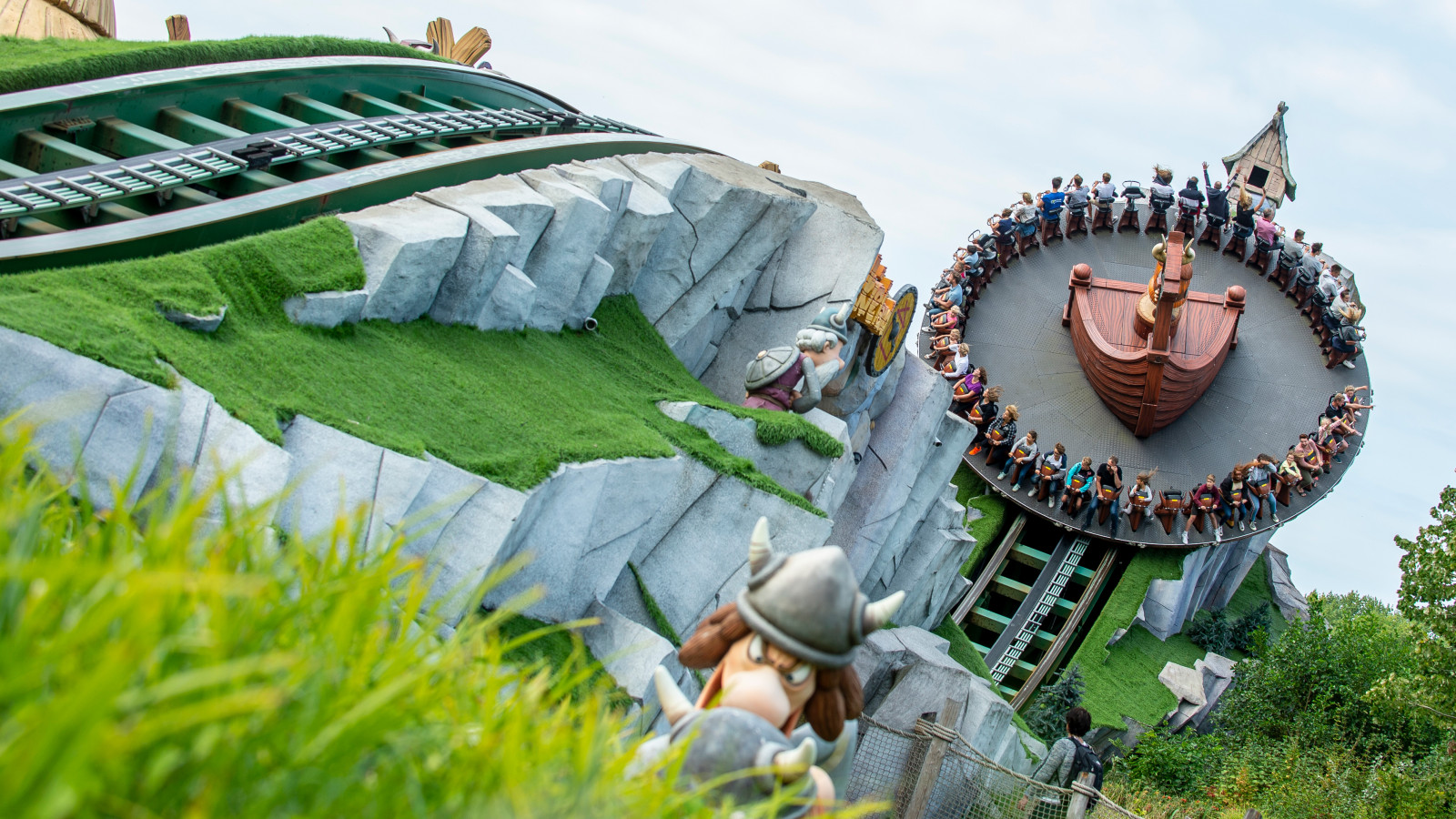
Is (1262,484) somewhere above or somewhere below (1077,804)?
above

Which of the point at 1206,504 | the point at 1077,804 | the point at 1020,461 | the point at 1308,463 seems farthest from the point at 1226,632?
the point at 1077,804

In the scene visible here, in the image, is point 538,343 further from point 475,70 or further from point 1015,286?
point 1015,286

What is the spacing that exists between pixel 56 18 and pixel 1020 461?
606 inches

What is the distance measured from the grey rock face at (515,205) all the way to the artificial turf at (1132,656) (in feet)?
39.4

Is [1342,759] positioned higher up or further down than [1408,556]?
further down

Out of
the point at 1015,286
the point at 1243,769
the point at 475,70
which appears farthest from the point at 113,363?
the point at 1015,286

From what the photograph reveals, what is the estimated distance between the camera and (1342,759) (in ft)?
53.0

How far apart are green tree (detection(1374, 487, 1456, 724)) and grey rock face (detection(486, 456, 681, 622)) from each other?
806cm

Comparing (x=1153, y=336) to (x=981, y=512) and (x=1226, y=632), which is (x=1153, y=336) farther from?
(x=1226, y=632)

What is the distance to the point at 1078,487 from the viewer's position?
2095 centimetres

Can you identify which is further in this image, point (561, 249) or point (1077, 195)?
point (1077, 195)

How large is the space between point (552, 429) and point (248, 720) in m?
6.78

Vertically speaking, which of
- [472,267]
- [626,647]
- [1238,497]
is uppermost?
[1238,497]

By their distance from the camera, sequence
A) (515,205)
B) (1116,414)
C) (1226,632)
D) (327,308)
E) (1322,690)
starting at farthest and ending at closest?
1. (1116,414)
2. (1226,632)
3. (1322,690)
4. (515,205)
5. (327,308)
